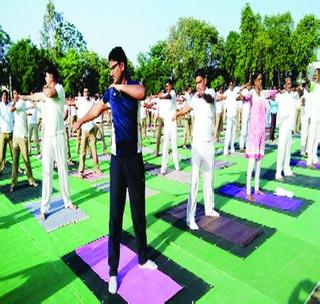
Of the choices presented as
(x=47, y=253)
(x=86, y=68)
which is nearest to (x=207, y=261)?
(x=47, y=253)

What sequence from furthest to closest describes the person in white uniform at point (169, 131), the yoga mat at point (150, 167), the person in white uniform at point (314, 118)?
1. the yoga mat at point (150, 167)
2. the person in white uniform at point (314, 118)
3. the person in white uniform at point (169, 131)

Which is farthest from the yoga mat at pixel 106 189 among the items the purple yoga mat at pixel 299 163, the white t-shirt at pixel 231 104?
the white t-shirt at pixel 231 104

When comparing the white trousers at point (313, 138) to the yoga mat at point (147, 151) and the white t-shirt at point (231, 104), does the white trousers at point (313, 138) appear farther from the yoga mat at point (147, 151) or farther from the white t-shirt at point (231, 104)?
the yoga mat at point (147, 151)

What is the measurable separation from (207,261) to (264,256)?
0.78 metres

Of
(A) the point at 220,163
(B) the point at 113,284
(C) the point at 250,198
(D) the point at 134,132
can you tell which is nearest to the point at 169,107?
(A) the point at 220,163

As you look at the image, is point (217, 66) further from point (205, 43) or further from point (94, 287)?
point (94, 287)

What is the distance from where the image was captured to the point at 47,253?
4.38m

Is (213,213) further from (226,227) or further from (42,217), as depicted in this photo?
(42,217)

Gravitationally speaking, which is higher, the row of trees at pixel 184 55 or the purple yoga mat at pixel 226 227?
the row of trees at pixel 184 55

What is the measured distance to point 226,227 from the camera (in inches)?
192

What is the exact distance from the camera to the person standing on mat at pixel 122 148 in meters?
3.17

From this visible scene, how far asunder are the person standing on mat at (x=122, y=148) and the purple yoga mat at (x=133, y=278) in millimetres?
184

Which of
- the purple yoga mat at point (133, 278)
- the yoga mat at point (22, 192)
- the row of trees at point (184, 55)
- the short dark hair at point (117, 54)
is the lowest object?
the yoga mat at point (22, 192)

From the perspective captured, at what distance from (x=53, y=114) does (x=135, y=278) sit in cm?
318
